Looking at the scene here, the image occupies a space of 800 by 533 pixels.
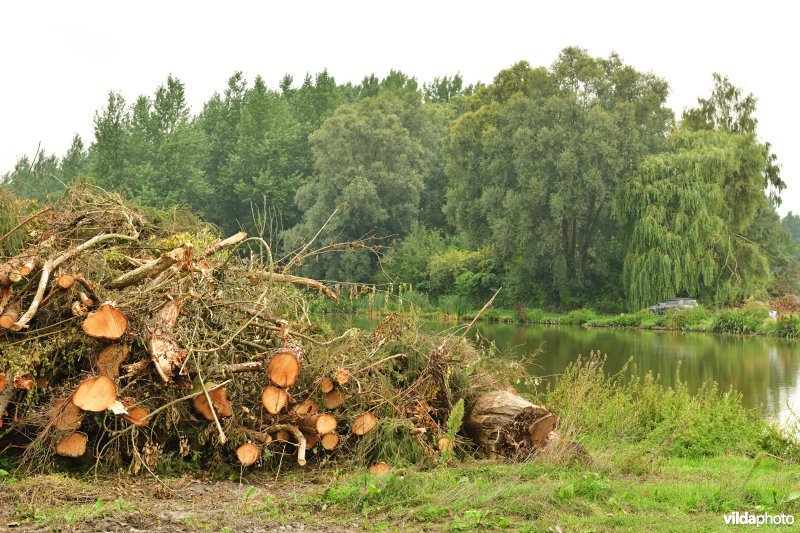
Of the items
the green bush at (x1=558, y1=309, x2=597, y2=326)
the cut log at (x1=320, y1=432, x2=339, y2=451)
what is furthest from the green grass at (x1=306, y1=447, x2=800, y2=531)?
the green bush at (x1=558, y1=309, x2=597, y2=326)

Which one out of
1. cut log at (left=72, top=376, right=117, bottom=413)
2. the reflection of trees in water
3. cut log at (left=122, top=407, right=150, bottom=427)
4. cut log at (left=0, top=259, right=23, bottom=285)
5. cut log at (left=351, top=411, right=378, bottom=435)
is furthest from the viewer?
the reflection of trees in water

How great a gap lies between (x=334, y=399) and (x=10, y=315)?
2.81 m

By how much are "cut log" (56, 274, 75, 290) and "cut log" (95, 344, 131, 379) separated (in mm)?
617

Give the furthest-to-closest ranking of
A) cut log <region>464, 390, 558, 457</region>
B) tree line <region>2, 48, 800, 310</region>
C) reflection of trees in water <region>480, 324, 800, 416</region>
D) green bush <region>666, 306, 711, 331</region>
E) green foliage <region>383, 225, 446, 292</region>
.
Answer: green foliage <region>383, 225, 446, 292</region> → tree line <region>2, 48, 800, 310</region> → green bush <region>666, 306, 711, 331</region> → reflection of trees in water <region>480, 324, 800, 416</region> → cut log <region>464, 390, 558, 457</region>

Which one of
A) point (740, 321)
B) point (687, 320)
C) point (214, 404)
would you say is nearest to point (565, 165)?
point (687, 320)

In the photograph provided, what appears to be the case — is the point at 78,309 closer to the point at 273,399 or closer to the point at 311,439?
the point at 273,399

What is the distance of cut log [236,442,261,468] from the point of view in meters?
6.93

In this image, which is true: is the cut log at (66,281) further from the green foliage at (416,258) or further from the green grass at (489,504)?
the green foliage at (416,258)

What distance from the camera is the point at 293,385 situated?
7547 mm

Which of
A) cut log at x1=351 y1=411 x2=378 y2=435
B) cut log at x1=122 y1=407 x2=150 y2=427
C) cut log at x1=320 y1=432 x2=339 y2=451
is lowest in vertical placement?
cut log at x1=320 y1=432 x2=339 y2=451

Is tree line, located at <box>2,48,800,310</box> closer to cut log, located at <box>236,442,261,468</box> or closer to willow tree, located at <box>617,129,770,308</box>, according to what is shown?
willow tree, located at <box>617,129,770,308</box>

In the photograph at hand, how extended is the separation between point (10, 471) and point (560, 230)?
111ft

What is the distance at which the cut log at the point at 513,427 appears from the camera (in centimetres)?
784

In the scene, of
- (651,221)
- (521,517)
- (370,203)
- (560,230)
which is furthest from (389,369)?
(370,203)
